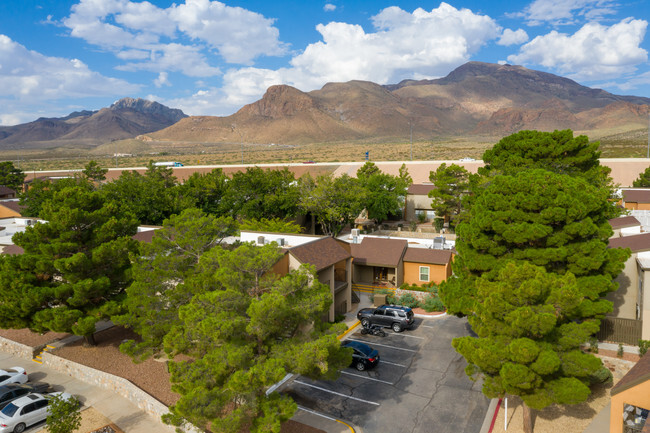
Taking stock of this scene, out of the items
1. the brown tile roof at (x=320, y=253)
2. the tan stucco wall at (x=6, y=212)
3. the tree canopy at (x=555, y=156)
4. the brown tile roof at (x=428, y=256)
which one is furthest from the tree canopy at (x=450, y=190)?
the tan stucco wall at (x=6, y=212)

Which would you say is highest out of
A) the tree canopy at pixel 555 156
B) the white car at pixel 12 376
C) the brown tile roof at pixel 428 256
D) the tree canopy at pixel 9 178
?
the tree canopy at pixel 555 156

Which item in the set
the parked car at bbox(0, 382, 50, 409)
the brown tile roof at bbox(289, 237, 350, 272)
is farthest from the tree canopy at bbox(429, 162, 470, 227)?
the parked car at bbox(0, 382, 50, 409)

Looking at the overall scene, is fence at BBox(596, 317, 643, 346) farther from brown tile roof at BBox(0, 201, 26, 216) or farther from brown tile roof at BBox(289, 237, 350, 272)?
brown tile roof at BBox(0, 201, 26, 216)

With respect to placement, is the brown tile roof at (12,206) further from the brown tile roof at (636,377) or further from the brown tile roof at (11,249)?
the brown tile roof at (636,377)

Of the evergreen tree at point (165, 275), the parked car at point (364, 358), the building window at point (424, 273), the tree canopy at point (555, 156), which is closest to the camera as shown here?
the evergreen tree at point (165, 275)

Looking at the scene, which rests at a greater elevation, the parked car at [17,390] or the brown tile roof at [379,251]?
the brown tile roof at [379,251]
